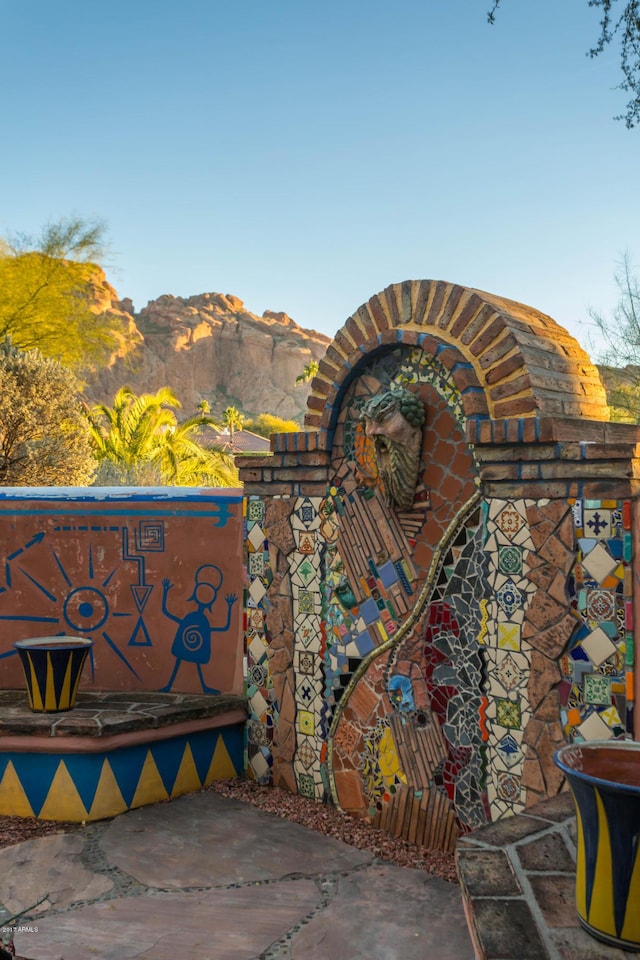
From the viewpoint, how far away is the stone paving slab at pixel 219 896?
2.73 metres

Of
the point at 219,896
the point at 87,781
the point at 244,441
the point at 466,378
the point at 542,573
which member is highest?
the point at 244,441

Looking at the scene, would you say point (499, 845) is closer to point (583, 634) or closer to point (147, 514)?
point (583, 634)

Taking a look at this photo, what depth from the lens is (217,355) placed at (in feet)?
185

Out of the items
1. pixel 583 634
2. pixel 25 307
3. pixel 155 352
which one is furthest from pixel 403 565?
pixel 155 352

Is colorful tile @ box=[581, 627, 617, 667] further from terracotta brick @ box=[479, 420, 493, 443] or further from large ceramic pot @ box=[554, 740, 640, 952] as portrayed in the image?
large ceramic pot @ box=[554, 740, 640, 952]

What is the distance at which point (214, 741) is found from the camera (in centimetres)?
433

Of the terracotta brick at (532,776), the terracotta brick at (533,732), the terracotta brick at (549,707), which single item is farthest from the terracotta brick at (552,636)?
the terracotta brick at (532,776)

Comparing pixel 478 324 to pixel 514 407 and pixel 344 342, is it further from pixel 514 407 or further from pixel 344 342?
pixel 344 342

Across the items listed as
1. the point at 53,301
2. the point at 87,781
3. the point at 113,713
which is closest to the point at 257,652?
the point at 113,713

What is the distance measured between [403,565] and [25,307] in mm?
18333

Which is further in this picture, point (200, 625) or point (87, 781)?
point (200, 625)

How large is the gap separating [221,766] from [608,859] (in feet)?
9.89

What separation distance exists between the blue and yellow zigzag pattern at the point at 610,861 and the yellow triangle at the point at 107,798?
277 centimetres

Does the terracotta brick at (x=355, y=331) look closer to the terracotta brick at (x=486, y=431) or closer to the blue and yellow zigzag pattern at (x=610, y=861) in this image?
the terracotta brick at (x=486, y=431)
